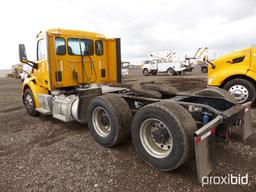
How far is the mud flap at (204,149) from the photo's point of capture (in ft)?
7.94

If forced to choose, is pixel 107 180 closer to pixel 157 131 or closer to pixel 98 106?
pixel 157 131

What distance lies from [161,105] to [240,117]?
1.45 m

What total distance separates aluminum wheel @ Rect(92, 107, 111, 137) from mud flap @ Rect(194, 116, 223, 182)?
2.09m

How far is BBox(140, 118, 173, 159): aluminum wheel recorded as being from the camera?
119 inches

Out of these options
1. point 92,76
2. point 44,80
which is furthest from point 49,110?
point 92,76

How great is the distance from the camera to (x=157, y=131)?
120 inches

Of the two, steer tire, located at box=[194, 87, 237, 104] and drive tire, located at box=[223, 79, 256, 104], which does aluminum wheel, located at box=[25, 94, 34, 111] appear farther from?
drive tire, located at box=[223, 79, 256, 104]

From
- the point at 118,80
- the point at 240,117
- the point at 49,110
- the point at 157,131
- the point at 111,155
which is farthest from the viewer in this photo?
the point at 118,80

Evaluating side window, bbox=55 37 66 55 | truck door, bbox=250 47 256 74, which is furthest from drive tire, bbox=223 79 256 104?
side window, bbox=55 37 66 55

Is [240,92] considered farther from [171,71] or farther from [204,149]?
[171,71]

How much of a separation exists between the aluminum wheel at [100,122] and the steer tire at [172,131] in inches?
42.4

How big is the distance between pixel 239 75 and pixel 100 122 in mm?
4687

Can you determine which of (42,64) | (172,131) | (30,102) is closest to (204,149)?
(172,131)

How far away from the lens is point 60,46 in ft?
17.9
